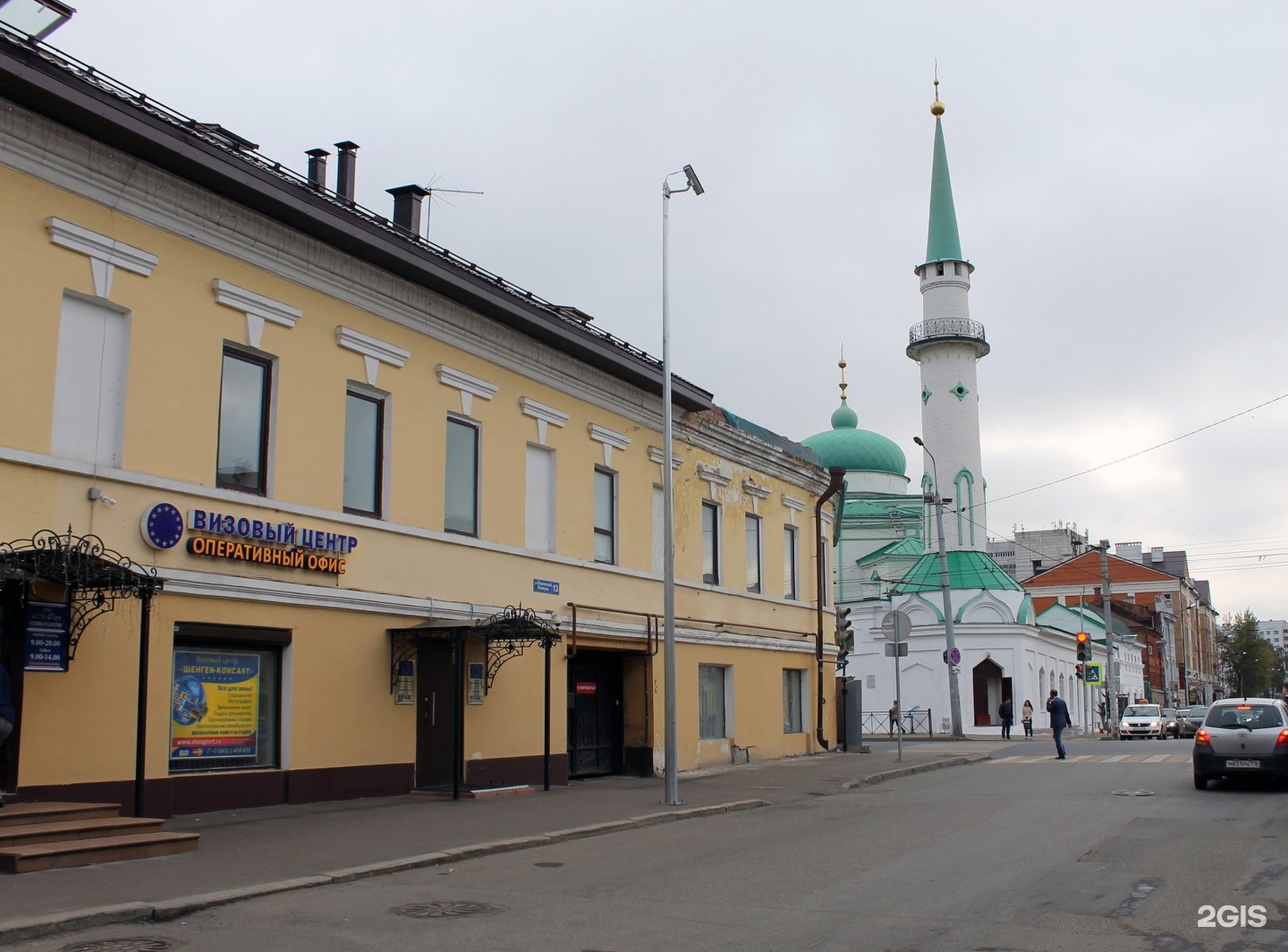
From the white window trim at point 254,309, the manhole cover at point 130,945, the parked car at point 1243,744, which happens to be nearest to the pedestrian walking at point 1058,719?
the parked car at point 1243,744

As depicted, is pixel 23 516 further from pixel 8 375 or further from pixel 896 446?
pixel 896 446

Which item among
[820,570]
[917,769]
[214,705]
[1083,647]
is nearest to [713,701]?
[917,769]

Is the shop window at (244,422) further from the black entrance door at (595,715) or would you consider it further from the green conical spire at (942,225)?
the green conical spire at (942,225)

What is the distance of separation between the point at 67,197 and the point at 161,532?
3.75 m

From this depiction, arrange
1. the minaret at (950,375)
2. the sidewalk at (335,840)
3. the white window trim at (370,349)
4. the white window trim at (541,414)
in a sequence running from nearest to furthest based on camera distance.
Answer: the sidewalk at (335,840) < the white window trim at (370,349) < the white window trim at (541,414) < the minaret at (950,375)

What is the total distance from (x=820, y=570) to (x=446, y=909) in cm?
2288

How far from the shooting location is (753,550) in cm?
2869

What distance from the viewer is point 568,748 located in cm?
2217

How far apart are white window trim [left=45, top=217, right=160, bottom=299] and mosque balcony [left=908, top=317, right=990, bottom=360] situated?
47.3 meters

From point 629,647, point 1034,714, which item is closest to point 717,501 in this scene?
point 629,647

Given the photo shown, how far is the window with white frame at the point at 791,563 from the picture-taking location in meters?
30.2

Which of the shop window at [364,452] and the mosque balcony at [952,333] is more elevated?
the mosque balcony at [952,333]

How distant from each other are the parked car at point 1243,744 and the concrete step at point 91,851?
1456 cm

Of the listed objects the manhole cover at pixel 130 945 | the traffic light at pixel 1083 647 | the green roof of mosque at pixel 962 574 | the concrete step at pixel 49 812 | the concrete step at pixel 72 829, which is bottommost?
the manhole cover at pixel 130 945
